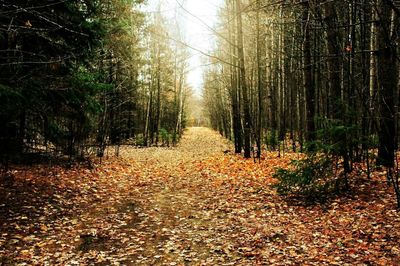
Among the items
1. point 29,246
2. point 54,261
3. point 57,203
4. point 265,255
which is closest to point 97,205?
point 57,203

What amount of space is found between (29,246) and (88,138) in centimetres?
934

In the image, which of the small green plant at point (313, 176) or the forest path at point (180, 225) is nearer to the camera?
the forest path at point (180, 225)

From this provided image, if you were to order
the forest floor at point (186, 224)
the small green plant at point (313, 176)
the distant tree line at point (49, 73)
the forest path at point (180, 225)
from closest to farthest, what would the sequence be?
the forest floor at point (186, 224)
the forest path at point (180, 225)
the distant tree line at point (49, 73)
the small green plant at point (313, 176)

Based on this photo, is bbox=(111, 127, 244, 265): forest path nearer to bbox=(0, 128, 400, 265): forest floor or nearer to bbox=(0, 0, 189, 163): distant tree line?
bbox=(0, 128, 400, 265): forest floor

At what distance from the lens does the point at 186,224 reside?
7.47 metres

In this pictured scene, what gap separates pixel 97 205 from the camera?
8.94m

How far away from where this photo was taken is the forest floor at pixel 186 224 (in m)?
5.63

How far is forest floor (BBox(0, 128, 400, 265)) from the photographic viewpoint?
222 inches

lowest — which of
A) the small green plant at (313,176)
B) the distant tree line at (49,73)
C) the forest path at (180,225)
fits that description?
the forest path at (180,225)

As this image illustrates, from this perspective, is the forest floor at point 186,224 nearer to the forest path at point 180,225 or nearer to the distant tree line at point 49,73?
the forest path at point 180,225

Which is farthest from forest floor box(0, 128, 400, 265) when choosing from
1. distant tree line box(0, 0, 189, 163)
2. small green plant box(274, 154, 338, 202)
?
distant tree line box(0, 0, 189, 163)

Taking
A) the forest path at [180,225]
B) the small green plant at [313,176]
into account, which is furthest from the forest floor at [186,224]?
the small green plant at [313,176]

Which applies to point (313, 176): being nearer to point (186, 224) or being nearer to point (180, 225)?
point (186, 224)

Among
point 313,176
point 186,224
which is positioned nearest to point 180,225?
point 186,224
